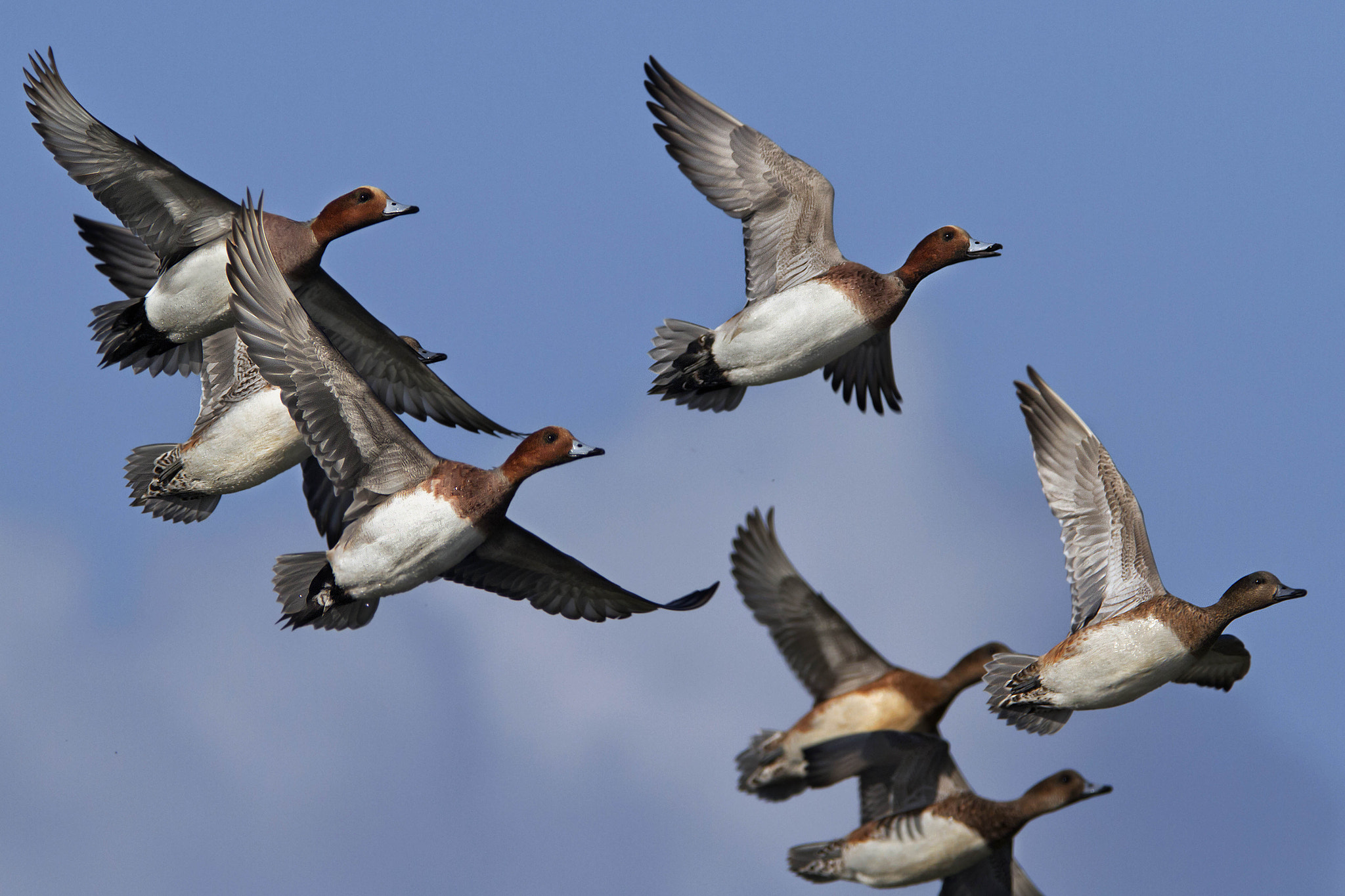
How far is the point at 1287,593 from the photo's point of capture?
12375 millimetres

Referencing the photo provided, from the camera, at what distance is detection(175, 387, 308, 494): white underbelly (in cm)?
1309

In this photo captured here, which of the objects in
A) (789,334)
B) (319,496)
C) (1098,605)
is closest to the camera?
(1098,605)

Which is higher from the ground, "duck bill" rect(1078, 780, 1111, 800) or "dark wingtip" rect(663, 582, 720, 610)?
"dark wingtip" rect(663, 582, 720, 610)

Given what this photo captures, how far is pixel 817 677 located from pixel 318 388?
576cm

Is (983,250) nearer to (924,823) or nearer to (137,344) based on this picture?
(924,823)

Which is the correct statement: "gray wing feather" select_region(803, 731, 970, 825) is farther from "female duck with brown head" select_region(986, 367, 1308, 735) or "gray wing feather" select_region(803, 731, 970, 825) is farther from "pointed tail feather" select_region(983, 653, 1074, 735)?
"female duck with brown head" select_region(986, 367, 1308, 735)

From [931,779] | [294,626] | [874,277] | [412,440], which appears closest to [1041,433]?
[874,277]

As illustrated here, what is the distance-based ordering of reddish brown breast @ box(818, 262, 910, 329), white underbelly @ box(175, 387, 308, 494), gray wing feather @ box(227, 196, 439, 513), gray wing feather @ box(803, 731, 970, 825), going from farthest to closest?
reddish brown breast @ box(818, 262, 910, 329) < gray wing feather @ box(803, 731, 970, 825) < white underbelly @ box(175, 387, 308, 494) < gray wing feather @ box(227, 196, 439, 513)

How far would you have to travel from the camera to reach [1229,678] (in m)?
14.3

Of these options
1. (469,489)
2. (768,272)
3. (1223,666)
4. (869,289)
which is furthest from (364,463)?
(1223,666)

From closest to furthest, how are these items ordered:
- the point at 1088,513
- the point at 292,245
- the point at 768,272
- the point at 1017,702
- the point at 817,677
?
the point at 1017,702 → the point at 1088,513 → the point at 292,245 → the point at 768,272 → the point at 817,677

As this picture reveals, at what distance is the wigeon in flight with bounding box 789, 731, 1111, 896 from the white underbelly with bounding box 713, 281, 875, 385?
3.12 meters

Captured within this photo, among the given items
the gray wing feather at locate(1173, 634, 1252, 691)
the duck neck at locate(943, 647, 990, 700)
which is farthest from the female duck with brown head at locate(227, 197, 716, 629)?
the gray wing feather at locate(1173, 634, 1252, 691)

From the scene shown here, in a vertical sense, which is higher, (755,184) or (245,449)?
(755,184)
